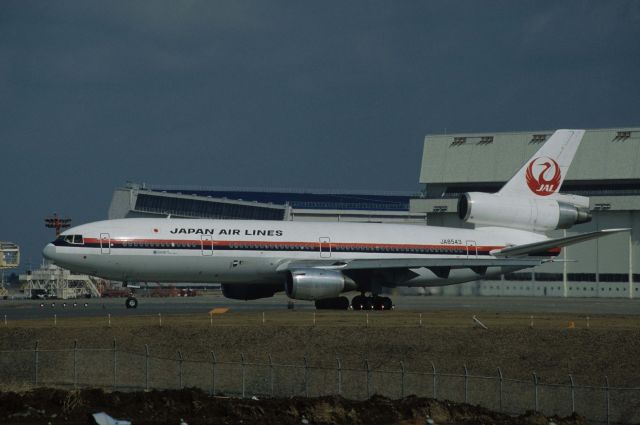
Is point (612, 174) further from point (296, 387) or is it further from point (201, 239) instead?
point (296, 387)

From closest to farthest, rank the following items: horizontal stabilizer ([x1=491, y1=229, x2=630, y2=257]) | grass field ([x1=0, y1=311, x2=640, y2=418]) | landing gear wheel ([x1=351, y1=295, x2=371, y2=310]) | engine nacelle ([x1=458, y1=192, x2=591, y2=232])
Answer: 1. grass field ([x1=0, y1=311, x2=640, y2=418])
2. landing gear wheel ([x1=351, y1=295, x2=371, y2=310])
3. horizontal stabilizer ([x1=491, y1=229, x2=630, y2=257])
4. engine nacelle ([x1=458, y1=192, x2=591, y2=232])

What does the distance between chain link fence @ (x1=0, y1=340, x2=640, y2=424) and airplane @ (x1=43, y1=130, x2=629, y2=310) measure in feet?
48.2

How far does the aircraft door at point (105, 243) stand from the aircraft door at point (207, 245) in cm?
492

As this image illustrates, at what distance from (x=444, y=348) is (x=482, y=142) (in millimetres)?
54912

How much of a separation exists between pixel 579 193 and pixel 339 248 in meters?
37.1

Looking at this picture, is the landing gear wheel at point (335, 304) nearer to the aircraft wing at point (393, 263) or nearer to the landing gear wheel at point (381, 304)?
the landing gear wheel at point (381, 304)

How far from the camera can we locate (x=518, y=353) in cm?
3759

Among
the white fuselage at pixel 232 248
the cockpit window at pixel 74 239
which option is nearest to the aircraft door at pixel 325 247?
the white fuselage at pixel 232 248

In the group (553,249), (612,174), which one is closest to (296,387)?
(553,249)

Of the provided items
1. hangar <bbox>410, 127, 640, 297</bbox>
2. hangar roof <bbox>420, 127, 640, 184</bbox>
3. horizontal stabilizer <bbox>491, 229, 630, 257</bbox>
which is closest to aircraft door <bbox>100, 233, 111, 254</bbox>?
horizontal stabilizer <bbox>491, 229, 630, 257</bbox>

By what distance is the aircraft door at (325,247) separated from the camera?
56013 mm

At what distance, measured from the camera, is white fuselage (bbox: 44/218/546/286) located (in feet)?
169

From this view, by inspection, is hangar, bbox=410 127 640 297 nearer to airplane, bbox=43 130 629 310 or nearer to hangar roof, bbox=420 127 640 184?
hangar roof, bbox=420 127 640 184

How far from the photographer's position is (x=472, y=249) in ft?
199
